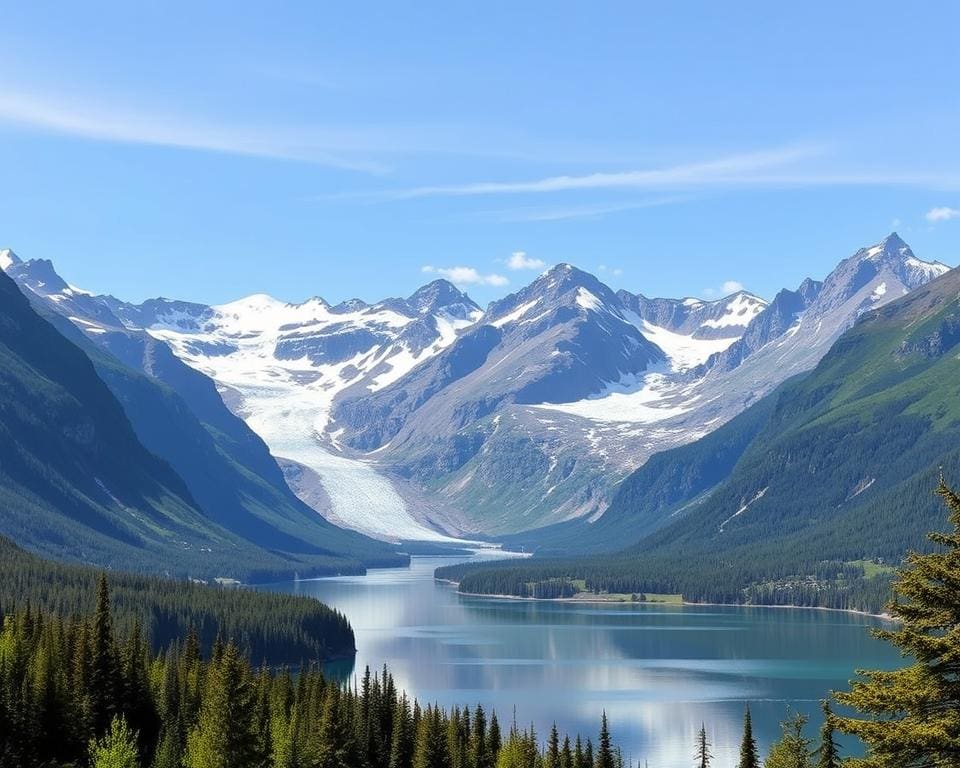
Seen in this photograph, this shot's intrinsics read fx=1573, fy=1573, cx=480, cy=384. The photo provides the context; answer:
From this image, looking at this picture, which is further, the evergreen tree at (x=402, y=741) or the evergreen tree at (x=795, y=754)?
the evergreen tree at (x=402, y=741)

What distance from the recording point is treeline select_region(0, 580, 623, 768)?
82.6 metres

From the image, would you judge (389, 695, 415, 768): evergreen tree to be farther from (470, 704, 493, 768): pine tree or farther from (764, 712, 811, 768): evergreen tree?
(764, 712, 811, 768): evergreen tree

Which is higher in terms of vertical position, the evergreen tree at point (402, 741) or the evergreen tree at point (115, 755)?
the evergreen tree at point (115, 755)

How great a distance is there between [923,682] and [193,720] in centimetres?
8280

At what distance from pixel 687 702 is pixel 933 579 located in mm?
163753

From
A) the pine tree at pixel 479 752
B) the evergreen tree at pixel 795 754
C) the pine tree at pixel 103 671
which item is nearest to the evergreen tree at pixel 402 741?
the pine tree at pixel 479 752

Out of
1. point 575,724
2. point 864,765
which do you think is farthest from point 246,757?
point 575,724

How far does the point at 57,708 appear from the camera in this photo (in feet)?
296

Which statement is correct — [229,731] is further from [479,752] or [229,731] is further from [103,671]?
[479,752]

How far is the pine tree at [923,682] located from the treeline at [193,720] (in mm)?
48086

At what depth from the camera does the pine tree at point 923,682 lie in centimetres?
3325

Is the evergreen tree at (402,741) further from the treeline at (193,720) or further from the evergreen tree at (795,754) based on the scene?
the evergreen tree at (795,754)

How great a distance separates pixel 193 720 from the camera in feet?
359

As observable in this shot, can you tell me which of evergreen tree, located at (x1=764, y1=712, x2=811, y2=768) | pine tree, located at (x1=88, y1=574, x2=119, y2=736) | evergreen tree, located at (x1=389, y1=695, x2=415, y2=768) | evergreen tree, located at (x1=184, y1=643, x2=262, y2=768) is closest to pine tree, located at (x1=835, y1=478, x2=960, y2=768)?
evergreen tree, located at (x1=764, y1=712, x2=811, y2=768)
